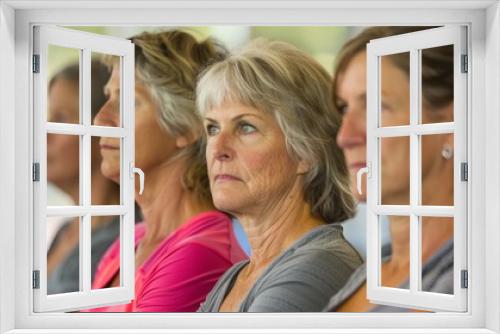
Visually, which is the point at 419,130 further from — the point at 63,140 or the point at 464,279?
the point at 63,140

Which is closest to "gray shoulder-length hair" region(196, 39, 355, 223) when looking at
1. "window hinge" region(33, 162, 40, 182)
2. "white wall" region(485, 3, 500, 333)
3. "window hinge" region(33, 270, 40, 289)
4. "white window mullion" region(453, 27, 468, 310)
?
"white window mullion" region(453, 27, 468, 310)

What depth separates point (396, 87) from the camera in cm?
485

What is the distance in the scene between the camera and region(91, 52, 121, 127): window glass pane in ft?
17.3

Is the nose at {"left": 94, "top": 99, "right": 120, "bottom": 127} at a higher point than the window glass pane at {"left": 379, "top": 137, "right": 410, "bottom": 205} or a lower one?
higher

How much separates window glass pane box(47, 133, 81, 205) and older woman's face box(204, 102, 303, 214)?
45.2 inches

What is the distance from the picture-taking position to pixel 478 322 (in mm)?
3516

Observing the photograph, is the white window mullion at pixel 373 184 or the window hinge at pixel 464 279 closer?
the window hinge at pixel 464 279

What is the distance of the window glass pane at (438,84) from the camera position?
4.66 metres

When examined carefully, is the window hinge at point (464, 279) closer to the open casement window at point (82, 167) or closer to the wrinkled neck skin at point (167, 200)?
the open casement window at point (82, 167)

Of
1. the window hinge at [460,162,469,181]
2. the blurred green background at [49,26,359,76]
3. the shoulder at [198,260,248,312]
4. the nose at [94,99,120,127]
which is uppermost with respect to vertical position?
the blurred green background at [49,26,359,76]

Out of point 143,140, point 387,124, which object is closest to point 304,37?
point 387,124

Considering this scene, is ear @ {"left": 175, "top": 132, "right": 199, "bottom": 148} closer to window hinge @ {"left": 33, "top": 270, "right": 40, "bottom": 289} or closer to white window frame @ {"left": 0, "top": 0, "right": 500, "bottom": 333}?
Answer: white window frame @ {"left": 0, "top": 0, "right": 500, "bottom": 333}

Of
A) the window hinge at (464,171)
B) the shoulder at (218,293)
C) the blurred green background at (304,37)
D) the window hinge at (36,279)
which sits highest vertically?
the blurred green background at (304,37)

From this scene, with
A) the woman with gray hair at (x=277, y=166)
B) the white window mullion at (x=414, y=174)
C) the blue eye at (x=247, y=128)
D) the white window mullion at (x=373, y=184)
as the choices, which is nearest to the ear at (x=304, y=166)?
the woman with gray hair at (x=277, y=166)
